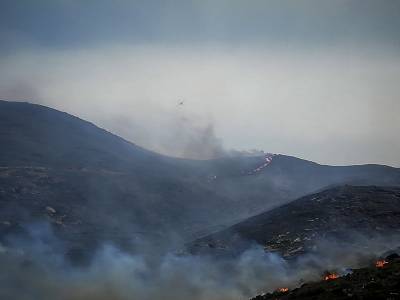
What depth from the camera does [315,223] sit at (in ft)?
204

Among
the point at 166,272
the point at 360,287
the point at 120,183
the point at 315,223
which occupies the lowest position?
the point at 360,287

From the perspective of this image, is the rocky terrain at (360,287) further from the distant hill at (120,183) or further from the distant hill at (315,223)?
the distant hill at (120,183)

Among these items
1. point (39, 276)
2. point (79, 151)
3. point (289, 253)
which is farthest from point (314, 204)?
point (79, 151)

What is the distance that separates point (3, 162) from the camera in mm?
107688

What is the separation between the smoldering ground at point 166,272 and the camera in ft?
126

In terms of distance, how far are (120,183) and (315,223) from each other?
5934 centimetres

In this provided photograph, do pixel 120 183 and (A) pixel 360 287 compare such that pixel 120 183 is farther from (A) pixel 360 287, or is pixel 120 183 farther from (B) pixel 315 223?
(A) pixel 360 287

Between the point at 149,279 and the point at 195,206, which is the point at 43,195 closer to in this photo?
the point at 195,206

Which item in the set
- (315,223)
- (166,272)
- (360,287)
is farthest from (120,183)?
(360,287)

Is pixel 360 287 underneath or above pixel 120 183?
underneath

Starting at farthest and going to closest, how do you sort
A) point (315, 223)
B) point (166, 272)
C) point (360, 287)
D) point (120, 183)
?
point (120, 183) < point (315, 223) < point (166, 272) < point (360, 287)

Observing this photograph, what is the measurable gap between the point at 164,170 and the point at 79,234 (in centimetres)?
6547

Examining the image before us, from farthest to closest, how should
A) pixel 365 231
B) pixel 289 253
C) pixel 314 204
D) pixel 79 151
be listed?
pixel 79 151 → pixel 314 204 → pixel 365 231 → pixel 289 253

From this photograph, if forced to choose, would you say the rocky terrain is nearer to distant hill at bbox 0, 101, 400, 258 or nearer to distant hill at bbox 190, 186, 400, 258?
distant hill at bbox 190, 186, 400, 258
